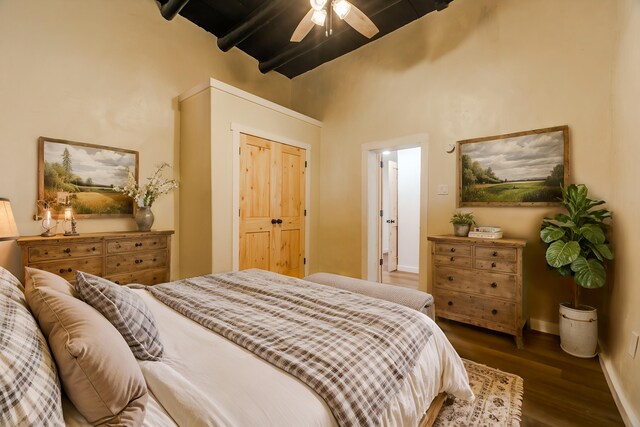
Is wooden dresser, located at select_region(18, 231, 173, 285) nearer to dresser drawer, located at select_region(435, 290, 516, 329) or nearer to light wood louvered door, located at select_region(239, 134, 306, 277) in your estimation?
light wood louvered door, located at select_region(239, 134, 306, 277)

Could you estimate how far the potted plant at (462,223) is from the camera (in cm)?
300

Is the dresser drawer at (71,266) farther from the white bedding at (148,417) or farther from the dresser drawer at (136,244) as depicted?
the white bedding at (148,417)

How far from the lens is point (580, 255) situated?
2297mm

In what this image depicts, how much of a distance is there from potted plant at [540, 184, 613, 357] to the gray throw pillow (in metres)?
2.78

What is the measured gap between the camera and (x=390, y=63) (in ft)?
12.8

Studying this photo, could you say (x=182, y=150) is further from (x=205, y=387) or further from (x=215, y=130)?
(x=205, y=387)

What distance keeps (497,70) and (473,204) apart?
1463mm

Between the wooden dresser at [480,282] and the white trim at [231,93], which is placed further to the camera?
the white trim at [231,93]

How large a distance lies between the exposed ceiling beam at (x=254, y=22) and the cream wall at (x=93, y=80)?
238mm

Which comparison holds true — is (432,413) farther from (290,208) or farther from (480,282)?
(290,208)

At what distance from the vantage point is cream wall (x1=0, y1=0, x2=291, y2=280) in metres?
2.60

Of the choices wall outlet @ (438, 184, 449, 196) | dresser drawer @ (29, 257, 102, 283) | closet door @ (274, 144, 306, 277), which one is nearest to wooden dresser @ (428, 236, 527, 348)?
wall outlet @ (438, 184, 449, 196)

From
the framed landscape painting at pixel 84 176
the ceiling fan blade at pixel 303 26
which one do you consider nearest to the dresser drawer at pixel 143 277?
the framed landscape painting at pixel 84 176

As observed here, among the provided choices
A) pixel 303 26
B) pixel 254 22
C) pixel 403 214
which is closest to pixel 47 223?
pixel 303 26
